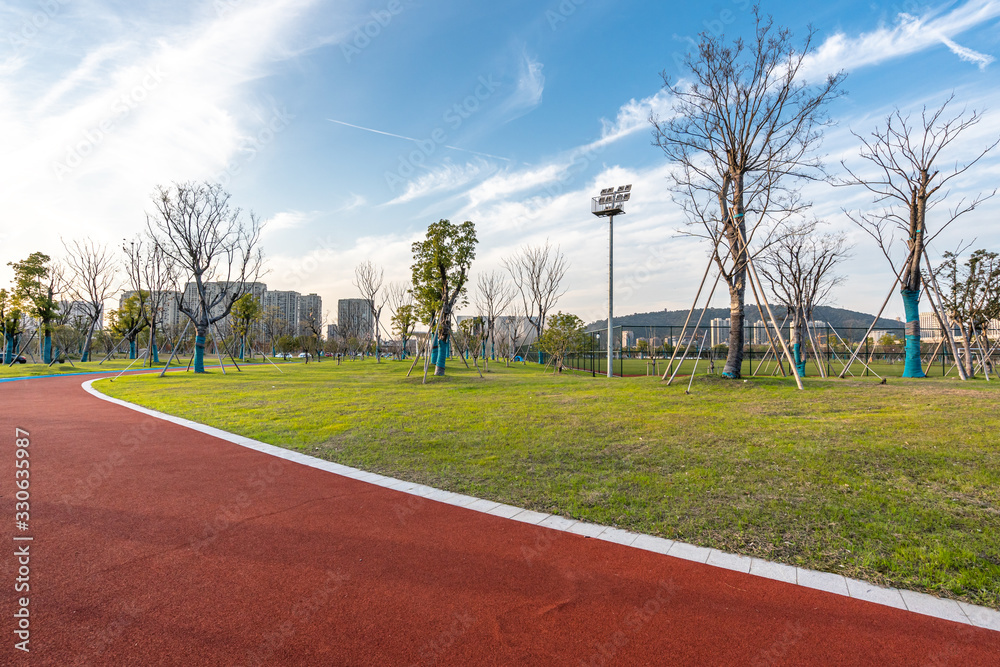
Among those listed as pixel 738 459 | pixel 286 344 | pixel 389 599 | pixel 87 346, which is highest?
pixel 286 344

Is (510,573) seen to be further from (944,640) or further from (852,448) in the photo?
(852,448)

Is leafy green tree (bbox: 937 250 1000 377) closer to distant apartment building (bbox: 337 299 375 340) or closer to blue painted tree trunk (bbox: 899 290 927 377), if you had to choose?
blue painted tree trunk (bbox: 899 290 927 377)

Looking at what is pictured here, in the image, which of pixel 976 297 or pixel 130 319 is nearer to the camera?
pixel 976 297

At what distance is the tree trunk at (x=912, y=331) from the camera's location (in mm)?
14094

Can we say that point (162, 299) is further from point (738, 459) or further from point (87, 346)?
point (738, 459)

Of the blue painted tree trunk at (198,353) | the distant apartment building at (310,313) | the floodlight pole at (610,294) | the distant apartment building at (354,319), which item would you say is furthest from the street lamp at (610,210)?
the distant apartment building at (354,319)

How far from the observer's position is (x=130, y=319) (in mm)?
36188

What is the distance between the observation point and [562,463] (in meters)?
5.97

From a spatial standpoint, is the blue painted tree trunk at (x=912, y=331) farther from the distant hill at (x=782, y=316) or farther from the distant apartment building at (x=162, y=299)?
the distant apartment building at (x=162, y=299)

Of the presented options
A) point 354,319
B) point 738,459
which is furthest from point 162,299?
point 738,459

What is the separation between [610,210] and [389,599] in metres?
19.6

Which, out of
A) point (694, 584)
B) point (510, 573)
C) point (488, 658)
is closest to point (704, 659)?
point (694, 584)

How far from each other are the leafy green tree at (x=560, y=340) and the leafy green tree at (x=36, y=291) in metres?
31.6

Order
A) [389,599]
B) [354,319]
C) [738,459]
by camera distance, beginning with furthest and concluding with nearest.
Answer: [354,319], [738,459], [389,599]
